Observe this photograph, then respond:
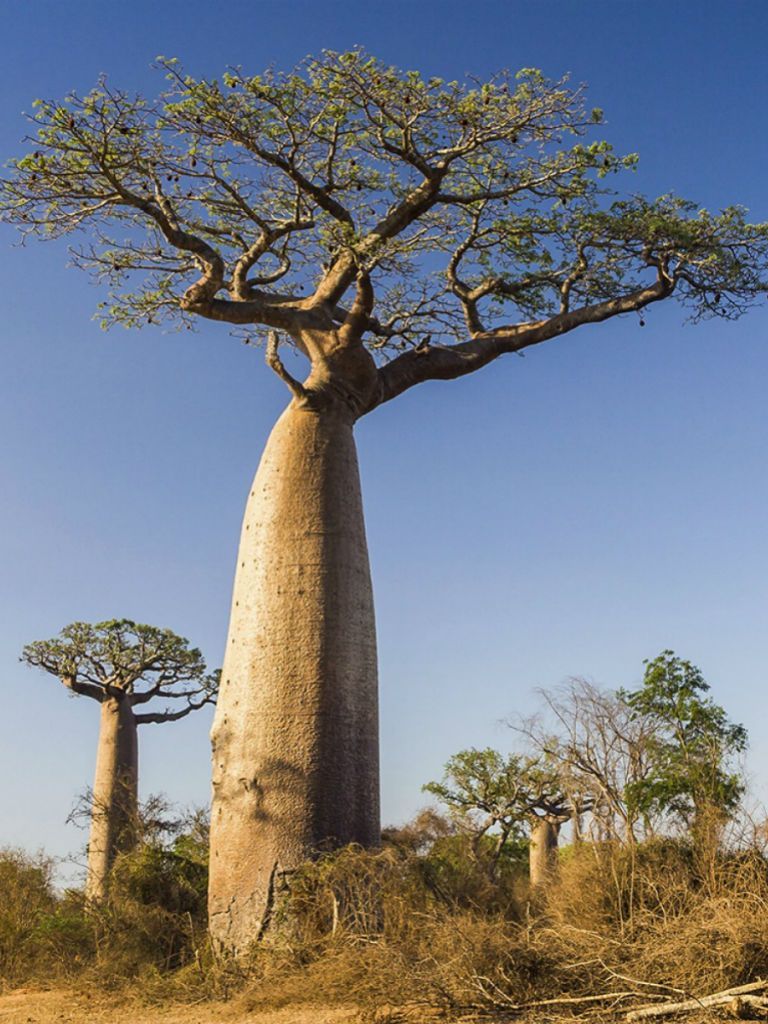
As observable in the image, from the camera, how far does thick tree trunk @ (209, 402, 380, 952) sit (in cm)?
622

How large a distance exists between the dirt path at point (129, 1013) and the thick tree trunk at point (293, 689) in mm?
621

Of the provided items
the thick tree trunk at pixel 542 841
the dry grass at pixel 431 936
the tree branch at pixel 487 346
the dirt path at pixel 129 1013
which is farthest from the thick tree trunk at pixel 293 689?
the thick tree trunk at pixel 542 841

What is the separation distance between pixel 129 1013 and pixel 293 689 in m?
1.95

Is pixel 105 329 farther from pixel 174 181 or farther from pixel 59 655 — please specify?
pixel 59 655

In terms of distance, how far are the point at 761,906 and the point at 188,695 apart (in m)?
10.4

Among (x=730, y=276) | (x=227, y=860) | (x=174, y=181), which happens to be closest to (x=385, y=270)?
(x=174, y=181)

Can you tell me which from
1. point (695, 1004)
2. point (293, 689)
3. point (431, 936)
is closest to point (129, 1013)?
point (431, 936)

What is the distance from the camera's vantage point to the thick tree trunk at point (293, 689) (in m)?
6.22

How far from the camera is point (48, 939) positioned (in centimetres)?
739

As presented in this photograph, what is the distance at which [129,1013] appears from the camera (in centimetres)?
575

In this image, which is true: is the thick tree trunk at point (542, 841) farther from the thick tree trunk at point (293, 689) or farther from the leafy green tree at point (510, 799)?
the thick tree trunk at point (293, 689)

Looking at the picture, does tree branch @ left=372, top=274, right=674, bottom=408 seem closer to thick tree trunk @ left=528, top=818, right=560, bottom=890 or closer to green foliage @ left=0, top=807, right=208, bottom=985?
green foliage @ left=0, top=807, right=208, bottom=985

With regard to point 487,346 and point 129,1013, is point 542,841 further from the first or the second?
point 129,1013

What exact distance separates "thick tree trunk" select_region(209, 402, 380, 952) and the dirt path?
0.62 metres
